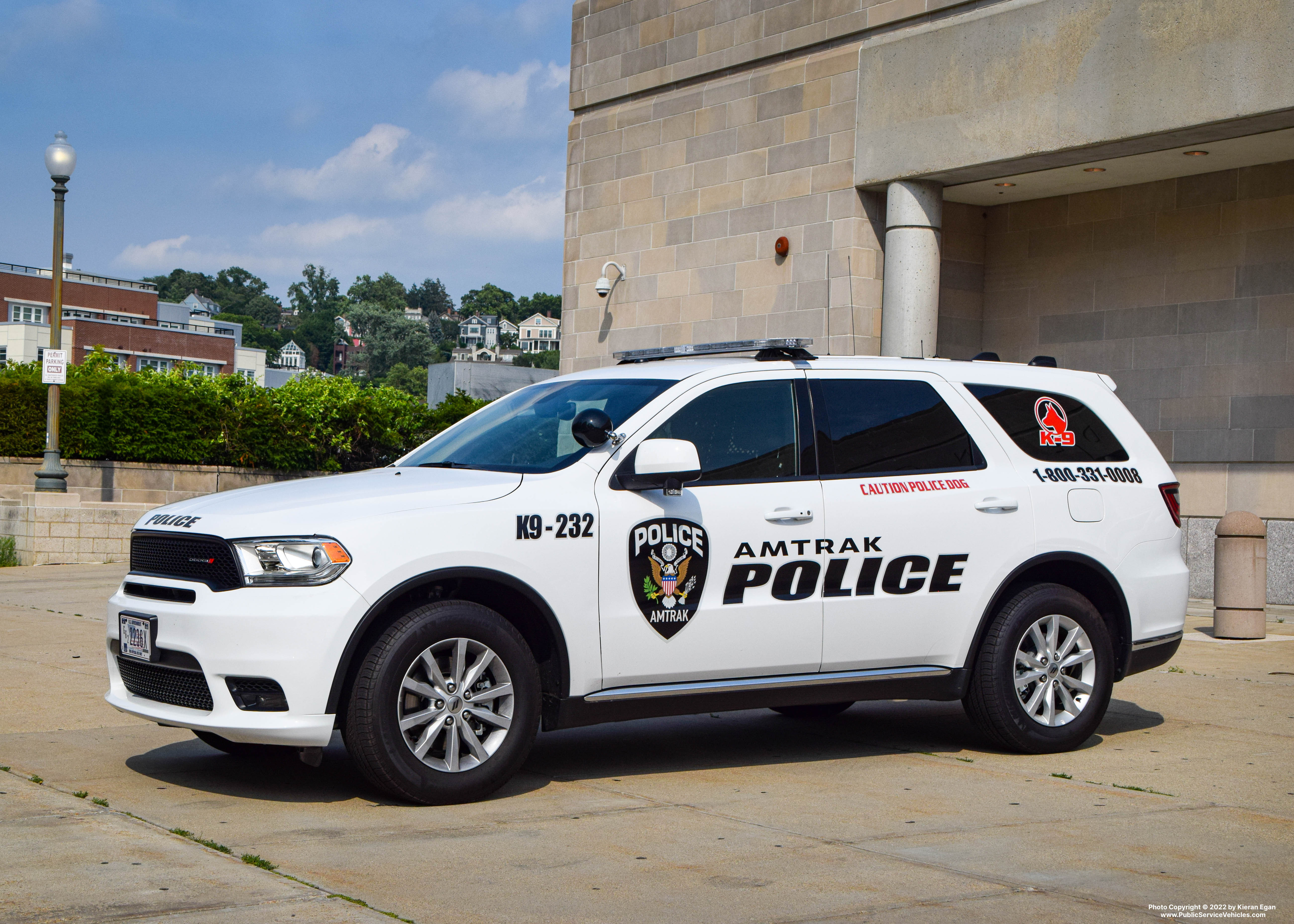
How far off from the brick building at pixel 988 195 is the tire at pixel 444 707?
1077 centimetres

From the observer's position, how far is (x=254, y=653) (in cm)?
556

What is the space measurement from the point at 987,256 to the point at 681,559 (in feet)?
45.2

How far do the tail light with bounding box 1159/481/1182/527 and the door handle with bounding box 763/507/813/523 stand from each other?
2.29 metres

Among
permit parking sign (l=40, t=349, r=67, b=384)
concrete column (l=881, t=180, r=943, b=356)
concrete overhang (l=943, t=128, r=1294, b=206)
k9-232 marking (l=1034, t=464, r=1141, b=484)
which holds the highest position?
concrete overhang (l=943, t=128, r=1294, b=206)

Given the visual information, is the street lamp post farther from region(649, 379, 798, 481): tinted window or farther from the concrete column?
region(649, 379, 798, 481): tinted window

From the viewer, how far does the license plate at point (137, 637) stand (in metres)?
5.90

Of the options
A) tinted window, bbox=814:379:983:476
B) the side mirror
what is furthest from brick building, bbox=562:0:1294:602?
the side mirror

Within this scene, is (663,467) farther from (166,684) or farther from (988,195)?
(988,195)

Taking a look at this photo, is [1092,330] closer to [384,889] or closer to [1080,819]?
[1080,819]

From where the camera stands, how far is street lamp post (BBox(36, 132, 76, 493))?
63.5ft

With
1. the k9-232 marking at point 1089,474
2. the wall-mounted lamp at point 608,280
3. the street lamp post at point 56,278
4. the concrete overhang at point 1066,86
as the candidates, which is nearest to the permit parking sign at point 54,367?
the street lamp post at point 56,278

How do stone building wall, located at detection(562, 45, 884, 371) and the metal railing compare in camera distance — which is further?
the metal railing

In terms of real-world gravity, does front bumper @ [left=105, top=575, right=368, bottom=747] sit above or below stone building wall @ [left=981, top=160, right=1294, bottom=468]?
below

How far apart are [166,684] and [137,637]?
25 centimetres
